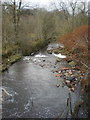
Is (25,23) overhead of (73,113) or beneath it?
overhead

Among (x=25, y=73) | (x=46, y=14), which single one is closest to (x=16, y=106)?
(x=25, y=73)

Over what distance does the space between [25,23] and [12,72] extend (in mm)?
12859

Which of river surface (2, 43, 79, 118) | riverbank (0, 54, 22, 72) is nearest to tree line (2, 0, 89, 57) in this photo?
riverbank (0, 54, 22, 72)

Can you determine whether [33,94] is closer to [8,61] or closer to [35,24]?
[8,61]

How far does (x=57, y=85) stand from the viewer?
12367 mm

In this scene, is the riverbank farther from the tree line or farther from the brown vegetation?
the brown vegetation

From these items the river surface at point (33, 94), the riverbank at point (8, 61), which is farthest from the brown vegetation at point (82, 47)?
the riverbank at point (8, 61)

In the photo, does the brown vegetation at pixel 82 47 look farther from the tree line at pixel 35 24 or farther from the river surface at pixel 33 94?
the tree line at pixel 35 24

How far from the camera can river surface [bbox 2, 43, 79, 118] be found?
8922mm

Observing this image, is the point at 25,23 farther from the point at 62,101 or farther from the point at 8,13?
the point at 62,101

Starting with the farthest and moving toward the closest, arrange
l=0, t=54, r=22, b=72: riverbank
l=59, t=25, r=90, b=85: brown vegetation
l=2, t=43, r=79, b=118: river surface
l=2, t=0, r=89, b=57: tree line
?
l=2, t=0, r=89, b=57: tree line → l=0, t=54, r=22, b=72: riverbank → l=59, t=25, r=90, b=85: brown vegetation → l=2, t=43, r=79, b=118: river surface

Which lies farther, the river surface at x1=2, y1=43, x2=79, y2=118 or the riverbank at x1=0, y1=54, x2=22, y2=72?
the riverbank at x1=0, y1=54, x2=22, y2=72

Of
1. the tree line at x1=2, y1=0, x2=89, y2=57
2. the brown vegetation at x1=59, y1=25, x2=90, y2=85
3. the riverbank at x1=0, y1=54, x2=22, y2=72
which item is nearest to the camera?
the brown vegetation at x1=59, y1=25, x2=90, y2=85

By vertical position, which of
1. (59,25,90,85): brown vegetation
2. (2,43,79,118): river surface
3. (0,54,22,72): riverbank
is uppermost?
(59,25,90,85): brown vegetation
